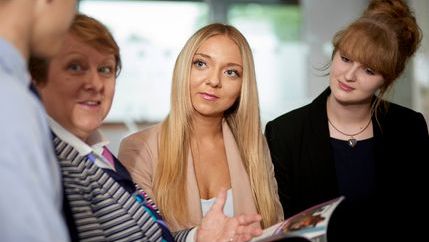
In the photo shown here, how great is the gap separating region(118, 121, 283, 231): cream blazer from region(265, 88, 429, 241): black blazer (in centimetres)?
16

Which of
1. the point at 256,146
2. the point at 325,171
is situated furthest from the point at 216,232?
the point at 325,171

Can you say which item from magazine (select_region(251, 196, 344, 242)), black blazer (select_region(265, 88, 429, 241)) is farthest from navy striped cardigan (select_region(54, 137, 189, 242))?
black blazer (select_region(265, 88, 429, 241))

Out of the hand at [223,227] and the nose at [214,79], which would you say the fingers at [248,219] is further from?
the nose at [214,79]

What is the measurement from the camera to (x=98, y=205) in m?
1.08

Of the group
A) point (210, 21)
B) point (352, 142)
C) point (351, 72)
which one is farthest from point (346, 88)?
point (210, 21)

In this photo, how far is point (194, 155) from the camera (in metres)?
1.83

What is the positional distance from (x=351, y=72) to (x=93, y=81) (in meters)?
1.05

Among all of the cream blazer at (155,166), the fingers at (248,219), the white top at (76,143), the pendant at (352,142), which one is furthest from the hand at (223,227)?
the pendant at (352,142)

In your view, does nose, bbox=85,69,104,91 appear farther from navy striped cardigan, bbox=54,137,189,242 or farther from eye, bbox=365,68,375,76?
eye, bbox=365,68,375,76

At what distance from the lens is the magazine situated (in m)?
1.05

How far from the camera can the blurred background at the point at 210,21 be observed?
504 cm

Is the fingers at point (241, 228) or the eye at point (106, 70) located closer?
the eye at point (106, 70)

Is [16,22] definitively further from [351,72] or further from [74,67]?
[351,72]

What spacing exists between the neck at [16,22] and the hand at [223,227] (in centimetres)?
81
